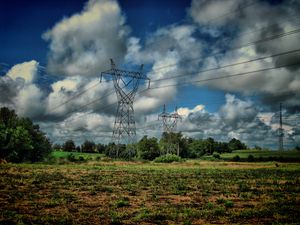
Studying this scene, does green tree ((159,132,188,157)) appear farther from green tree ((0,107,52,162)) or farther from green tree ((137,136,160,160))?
green tree ((0,107,52,162))

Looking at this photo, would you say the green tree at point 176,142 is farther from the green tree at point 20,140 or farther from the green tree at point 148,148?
the green tree at point 20,140

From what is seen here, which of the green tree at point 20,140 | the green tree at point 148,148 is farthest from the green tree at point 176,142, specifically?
the green tree at point 20,140

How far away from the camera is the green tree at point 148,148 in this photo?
5463 inches

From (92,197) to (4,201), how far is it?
6.43 m

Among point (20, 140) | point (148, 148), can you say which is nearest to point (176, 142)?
point (148, 148)

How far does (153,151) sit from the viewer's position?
5689 inches

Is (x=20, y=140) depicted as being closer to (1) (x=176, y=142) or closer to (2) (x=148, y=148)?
(2) (x=148, y=148)

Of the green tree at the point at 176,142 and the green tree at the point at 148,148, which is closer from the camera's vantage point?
the green tree at the point at 148,148

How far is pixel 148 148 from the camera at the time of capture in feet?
495

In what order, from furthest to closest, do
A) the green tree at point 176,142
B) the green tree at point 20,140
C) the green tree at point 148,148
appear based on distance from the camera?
the green tree at point 176,142 → the green tree at point 148,148 → the green tree at point 20,140

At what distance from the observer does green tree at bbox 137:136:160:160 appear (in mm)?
138750

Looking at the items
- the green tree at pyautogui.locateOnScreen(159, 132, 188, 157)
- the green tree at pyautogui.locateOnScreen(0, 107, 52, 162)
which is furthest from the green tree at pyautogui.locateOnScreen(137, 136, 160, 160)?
the green tree at pyautogui.locateOnScreen(0, 107, 52, 162)

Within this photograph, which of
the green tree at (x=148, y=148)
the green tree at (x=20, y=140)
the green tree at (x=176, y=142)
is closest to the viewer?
the green tree at (x=20, y=140)

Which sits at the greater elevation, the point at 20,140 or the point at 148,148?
the point at 20,140
